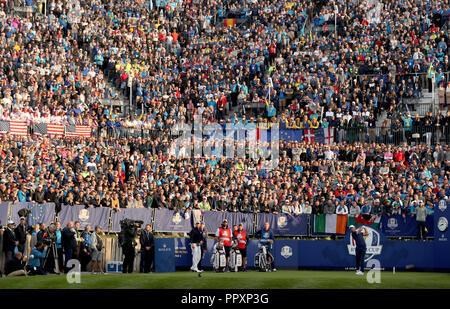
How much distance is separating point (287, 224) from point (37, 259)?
1164 cm

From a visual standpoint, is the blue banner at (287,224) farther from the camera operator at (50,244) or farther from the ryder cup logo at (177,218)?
the camera operator at (50,244)

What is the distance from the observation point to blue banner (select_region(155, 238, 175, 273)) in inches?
1205

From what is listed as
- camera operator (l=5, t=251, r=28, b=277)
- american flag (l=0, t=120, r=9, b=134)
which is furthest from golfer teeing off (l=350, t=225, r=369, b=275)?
american flag (l=0, t=120, r=9, b=134)

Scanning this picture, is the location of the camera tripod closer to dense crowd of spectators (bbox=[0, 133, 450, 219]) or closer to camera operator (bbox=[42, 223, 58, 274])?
camera operator (bbox=[42, 223, 58, 274])

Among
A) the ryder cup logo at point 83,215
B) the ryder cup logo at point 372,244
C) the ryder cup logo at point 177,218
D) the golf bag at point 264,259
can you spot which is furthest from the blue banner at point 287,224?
the ryder cup logo at point 83,215

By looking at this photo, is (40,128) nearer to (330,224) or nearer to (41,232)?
(41,232)

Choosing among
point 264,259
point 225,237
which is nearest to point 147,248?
point 225,237

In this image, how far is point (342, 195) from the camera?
3816cm

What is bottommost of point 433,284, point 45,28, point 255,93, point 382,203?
point 433,284

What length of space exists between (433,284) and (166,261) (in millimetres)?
10050

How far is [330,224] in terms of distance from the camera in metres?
35.9
